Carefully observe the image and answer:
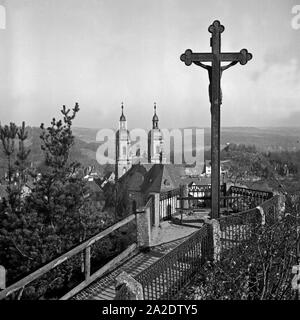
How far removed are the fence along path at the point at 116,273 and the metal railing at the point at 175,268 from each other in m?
0.51

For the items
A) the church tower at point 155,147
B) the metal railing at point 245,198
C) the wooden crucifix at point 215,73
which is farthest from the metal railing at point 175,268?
the church tower at point 155,147

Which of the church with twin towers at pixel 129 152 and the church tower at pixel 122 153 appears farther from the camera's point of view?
the church tower at pixel 122 153

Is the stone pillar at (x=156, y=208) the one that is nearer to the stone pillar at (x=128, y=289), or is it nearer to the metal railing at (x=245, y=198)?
the metal railing at (x=245, y=198)

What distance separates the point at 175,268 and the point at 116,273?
1.56 meters

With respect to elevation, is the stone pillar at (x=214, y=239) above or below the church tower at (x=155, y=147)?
below

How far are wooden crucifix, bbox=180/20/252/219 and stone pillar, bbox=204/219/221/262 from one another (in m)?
0.80

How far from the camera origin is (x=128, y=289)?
123 inches

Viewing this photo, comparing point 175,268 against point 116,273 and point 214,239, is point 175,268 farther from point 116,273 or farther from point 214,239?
point 116,273

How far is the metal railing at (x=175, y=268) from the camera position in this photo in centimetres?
355

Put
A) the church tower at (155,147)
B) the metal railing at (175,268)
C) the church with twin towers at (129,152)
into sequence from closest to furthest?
the metal railing at (175,268)
the church tower at (155,147)
the church with twin towers at (129,152)

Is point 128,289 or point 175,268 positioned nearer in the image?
point 128,289

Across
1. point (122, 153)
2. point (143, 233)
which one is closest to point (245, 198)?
point (143, 233)
